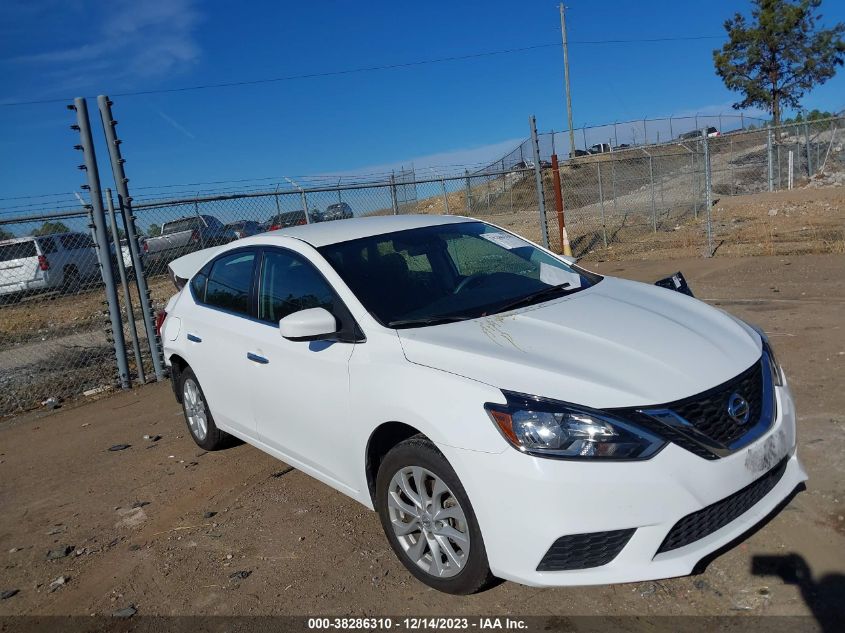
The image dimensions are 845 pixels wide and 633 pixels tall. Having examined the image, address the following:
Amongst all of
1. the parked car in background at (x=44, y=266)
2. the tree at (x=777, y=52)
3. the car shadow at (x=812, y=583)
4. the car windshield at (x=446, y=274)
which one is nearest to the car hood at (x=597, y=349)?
the car windshield at (x=446, y=274)

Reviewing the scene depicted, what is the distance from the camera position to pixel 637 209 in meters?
22.9

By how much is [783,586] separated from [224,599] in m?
2.51

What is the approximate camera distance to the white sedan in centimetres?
263

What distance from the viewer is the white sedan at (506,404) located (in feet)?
8.62

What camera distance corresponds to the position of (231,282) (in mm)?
4727

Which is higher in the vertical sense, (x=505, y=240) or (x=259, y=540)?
(x=505, y=240)

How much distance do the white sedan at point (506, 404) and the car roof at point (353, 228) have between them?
3 centimetres

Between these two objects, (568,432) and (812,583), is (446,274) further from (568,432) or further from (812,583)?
(812,583)

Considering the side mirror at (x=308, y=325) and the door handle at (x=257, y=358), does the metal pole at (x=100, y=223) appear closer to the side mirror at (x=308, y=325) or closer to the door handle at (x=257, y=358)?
the door handle at (x=257, y=358)

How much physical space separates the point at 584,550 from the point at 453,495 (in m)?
0.57

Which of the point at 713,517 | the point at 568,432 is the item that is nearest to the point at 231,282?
the point at 568,432

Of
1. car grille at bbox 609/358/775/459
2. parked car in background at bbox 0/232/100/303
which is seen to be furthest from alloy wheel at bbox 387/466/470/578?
parked car in background at bbox 0/232/100/303

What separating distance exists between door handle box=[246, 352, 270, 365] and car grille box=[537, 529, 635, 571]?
208 cm

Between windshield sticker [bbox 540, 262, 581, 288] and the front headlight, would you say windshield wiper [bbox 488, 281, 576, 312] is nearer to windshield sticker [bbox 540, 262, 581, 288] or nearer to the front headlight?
windshield sticker [bbox 540, 262, 581, 288]
